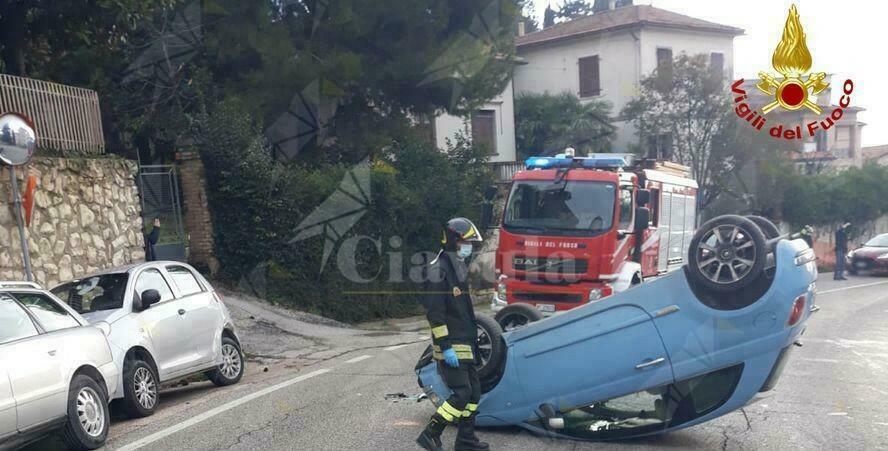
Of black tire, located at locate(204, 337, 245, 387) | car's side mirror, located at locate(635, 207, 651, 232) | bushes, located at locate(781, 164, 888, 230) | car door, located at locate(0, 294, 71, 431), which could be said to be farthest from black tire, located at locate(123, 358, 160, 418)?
bushes, located at locate(781, 164, 888, 230)

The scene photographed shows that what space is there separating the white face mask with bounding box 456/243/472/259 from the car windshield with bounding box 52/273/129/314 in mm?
4135

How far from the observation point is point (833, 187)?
38.9m

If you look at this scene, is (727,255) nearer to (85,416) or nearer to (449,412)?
(449,412)

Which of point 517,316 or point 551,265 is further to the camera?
point 551,265

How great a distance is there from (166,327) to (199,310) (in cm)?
78

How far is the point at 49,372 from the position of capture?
6.48 m

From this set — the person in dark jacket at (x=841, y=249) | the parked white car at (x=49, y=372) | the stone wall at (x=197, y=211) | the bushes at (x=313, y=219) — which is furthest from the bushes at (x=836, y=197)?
the parked white car at (x=49, y=372)

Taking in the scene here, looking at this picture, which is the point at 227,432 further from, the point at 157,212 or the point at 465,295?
the point at 157,212

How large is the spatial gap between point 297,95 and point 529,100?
17823 millimetres

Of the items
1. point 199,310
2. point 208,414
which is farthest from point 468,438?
point 199,310

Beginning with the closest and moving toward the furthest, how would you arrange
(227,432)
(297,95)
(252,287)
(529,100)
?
(227,432) → (252,287) → (297,95) → (529,100)

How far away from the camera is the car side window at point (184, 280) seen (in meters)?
9.73

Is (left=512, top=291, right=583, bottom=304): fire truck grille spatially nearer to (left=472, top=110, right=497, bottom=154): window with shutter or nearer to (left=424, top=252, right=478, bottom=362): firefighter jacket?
(left=424, top=252, right=478, bottom=362): firefighter jacket

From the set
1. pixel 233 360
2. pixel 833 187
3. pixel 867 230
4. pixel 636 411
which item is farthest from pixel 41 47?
pixel 867 230
